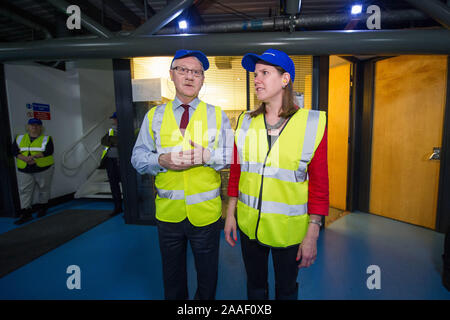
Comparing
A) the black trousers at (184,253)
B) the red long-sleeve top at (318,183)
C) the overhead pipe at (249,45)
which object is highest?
the overhead pipe at (249,45)

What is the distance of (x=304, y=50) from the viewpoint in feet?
7.12

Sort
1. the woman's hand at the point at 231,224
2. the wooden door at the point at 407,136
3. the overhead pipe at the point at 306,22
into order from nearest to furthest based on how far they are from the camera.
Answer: the woman's hand at the point at 231,224
the overhead pipe at the point at 306,22
the wooden door at the point at 407,136

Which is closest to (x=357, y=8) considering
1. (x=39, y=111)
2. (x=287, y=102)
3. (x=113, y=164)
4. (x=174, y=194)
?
(x=287, y=102)

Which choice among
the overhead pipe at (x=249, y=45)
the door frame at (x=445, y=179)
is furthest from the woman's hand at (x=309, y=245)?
the door frame at (x=445, y=179)

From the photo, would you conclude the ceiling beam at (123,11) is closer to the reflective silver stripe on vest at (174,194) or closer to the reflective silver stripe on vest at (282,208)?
the reflective silver stripe on vest at (174,194)

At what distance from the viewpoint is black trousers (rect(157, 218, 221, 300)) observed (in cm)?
143

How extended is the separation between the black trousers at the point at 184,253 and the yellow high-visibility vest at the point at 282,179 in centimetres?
35

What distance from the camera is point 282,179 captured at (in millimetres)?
1150

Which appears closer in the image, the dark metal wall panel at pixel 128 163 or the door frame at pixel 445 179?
the door frame at pixel 445 179

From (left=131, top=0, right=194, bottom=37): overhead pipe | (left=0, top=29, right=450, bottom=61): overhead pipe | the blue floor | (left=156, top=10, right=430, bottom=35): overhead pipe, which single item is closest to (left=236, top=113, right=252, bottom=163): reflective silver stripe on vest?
(left=0, top=29, right=450, bottom=61): overhead pipe

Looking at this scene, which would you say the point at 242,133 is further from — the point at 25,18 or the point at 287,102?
the point at 25,18

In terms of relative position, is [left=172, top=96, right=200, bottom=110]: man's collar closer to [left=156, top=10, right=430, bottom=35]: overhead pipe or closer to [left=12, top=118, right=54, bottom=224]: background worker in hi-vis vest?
[left=156, top=10, right=430, bottom=35]: overhead pipe

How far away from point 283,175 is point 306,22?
101 inches

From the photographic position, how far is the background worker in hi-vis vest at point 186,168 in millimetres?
1361
